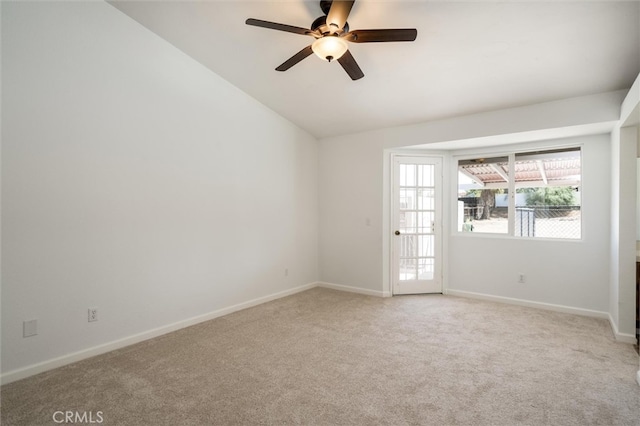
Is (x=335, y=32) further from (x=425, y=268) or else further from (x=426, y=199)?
(x=425, y=268)

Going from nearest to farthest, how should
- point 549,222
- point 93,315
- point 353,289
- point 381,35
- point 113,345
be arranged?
point 381,35 < point 93,315 < point 113,345 < point 549,222 < point 353,289

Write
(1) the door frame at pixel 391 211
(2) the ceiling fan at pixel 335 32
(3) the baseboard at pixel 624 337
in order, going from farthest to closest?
1. (1) the door frame at pixel 391 211
2. (3) the baseboard at pixel 624 337
3. (2) the ceiling fan at pixel 335 32

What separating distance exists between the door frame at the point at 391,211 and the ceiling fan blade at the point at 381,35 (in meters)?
2.58

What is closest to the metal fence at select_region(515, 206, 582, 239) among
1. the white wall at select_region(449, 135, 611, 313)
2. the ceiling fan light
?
the white wall at select_region(449, 135, 611, 313)

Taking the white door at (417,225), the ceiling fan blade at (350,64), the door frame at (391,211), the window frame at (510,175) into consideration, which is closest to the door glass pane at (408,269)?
the white door at (417,225)

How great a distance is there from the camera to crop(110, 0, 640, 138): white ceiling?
254cm

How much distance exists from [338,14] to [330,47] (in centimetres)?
29

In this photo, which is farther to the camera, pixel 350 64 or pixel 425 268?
pixel 425 268

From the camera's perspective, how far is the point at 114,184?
10.0 ft

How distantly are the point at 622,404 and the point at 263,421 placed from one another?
2.39 meters

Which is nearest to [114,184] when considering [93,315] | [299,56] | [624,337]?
[93,315]

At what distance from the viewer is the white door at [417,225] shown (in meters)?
4.94

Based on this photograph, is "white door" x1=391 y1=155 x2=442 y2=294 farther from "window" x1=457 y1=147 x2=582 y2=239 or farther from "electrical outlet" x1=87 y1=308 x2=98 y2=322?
"electrical outlet" x1=87 y1=308 x2=98 y2=322

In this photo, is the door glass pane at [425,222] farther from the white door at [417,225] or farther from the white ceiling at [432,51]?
the white ceiling at [432,51]
